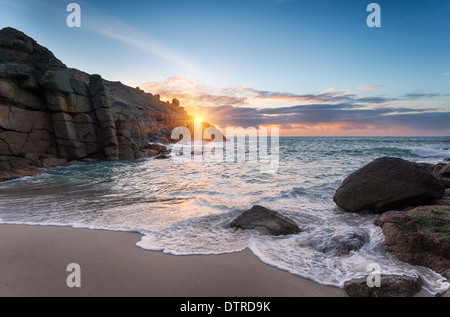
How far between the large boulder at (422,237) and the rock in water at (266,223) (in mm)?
1662

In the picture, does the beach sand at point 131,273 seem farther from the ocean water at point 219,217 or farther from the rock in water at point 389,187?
the rock in water at point 389,187

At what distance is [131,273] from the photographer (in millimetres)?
3350

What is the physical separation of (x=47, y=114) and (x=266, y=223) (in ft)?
72.0

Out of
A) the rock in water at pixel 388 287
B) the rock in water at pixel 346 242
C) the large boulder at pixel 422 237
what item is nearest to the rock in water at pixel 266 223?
the rock in water at pixel 346 242

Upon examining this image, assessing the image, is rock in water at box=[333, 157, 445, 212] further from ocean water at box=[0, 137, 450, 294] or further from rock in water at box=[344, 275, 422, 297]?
rock in water at box=[344, 275, 422, 297]

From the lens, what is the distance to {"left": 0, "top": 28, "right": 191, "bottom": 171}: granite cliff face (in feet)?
57.7

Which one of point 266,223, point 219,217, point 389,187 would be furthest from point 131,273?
point 389,187

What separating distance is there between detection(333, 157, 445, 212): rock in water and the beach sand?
3.89 m

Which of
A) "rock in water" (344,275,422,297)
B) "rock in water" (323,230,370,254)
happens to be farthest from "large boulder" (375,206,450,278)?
"rock in water" (344,275,422,297)

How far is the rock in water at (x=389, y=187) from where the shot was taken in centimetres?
594

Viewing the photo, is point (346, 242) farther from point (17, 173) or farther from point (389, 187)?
point (17, 173)

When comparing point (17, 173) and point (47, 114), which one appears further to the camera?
point (47, 114)

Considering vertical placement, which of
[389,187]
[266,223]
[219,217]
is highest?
[389,187]
